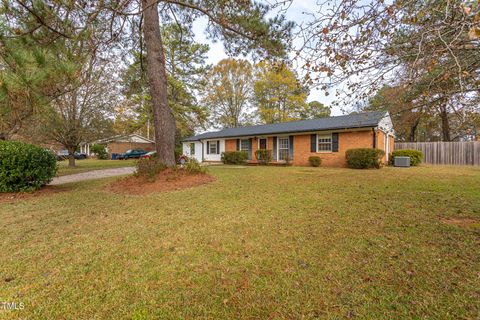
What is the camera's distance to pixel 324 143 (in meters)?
14.6

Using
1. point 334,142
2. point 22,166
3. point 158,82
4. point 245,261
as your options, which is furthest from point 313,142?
point 22,166

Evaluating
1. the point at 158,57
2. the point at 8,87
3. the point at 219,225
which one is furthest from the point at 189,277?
the point at 158,57

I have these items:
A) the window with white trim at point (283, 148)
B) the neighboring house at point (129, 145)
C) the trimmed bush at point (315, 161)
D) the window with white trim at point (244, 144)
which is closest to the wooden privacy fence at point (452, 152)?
the trimmed bush at point (315, 161)

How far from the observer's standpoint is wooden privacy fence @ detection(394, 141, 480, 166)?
14.8m

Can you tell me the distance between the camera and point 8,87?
3.45 m

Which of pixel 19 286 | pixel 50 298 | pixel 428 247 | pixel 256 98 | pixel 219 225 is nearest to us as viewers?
pixel 50 298

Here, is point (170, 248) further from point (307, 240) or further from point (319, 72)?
point (319, 72)

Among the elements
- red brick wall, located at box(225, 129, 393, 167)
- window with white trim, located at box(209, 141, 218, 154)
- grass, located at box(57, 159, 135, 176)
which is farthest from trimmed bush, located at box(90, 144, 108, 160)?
red brick wall, located at box(225, 129, 393, 167)

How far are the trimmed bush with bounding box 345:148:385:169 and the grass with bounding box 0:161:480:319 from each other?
7.80 m

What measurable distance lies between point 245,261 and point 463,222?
3857 millimetres

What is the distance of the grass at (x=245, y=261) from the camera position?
1.88 meters

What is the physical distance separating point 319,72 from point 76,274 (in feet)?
14.1

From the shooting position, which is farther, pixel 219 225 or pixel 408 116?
pixel 408 116

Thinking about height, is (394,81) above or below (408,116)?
above
